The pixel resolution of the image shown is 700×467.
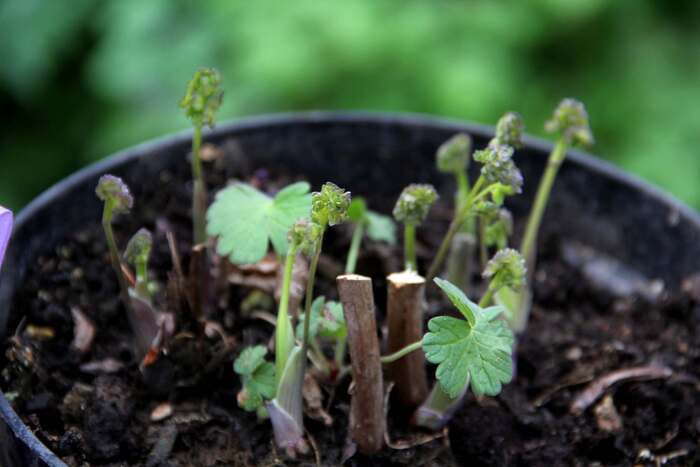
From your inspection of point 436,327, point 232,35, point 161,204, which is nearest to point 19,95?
point 232,35

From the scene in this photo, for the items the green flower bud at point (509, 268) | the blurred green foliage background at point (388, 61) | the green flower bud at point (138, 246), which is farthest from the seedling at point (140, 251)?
the blurred green foliage background at point (388, 61)

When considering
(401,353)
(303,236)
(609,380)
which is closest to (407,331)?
(401,353)

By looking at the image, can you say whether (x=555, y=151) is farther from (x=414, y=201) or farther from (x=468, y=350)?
(x=468, y=350)

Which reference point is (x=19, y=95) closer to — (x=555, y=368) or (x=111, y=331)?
(x=111, y=331)

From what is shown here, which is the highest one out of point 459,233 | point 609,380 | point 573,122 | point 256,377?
point 573,122

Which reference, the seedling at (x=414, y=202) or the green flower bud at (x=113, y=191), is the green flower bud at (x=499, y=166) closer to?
the seedling at (x=414, y=202)

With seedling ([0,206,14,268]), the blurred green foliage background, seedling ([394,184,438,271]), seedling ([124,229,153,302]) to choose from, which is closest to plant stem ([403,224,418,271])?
seedling ([394,184,438,271])

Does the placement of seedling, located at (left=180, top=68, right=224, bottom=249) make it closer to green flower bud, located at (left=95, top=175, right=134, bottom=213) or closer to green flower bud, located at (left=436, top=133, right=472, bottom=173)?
green flower bud, located at (left=95, top=175, right=134, bottom=213)
